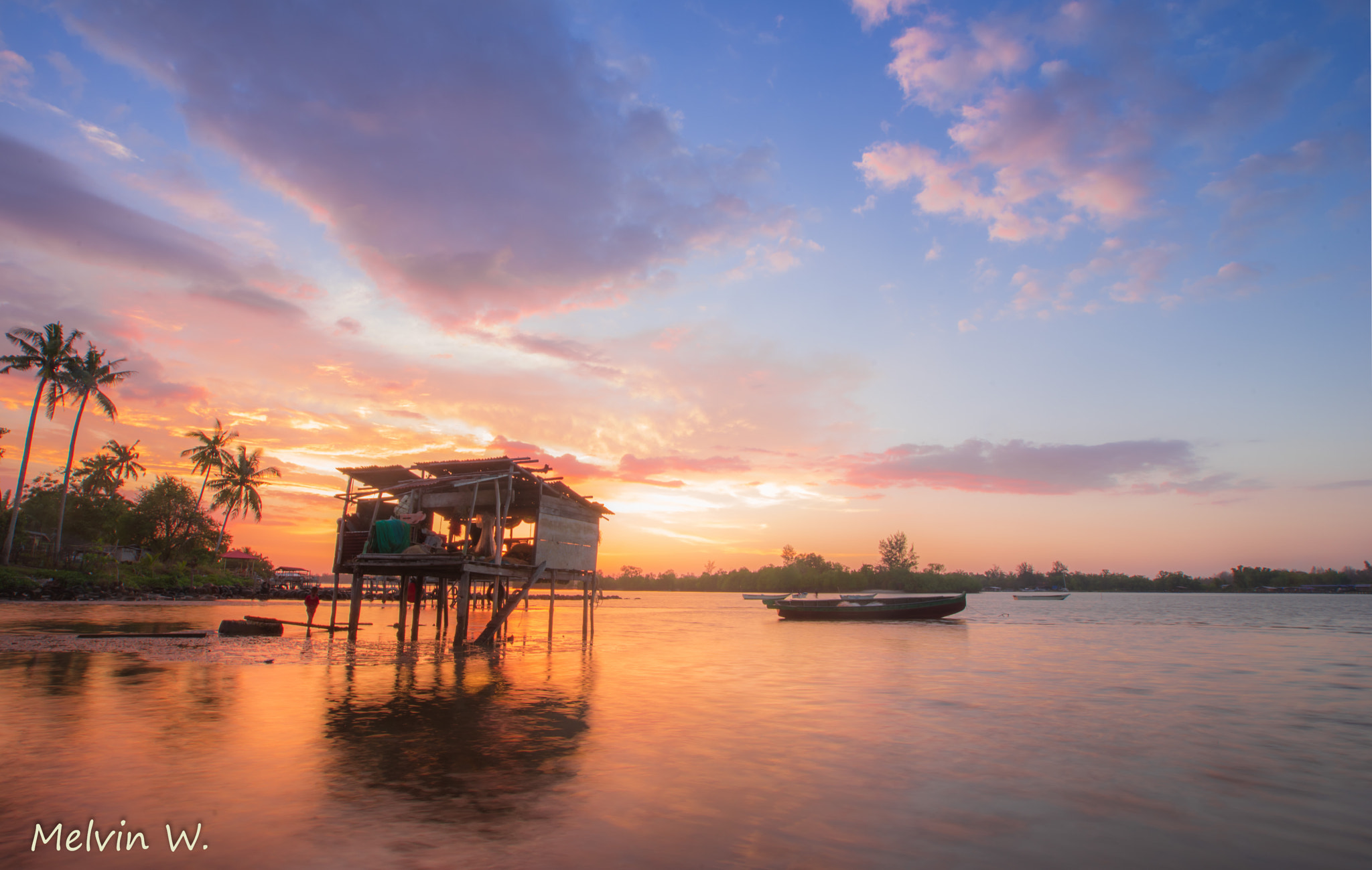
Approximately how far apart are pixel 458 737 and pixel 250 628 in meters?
20.1

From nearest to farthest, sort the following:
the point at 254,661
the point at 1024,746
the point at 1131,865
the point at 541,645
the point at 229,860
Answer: the point at 229,860 < the point at 1131,865 < the point at 1024,746 < the point at 254,661 < the point at 541,645

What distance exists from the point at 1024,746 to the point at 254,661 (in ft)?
58.2

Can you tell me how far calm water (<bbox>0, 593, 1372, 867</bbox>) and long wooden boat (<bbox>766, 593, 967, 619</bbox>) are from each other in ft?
82.9

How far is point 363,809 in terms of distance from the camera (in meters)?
6.90

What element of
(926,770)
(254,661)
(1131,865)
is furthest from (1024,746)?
(254,661)

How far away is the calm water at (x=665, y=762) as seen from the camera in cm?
631

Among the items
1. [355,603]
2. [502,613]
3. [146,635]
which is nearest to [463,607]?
[502,613]

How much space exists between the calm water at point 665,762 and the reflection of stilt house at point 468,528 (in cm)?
356

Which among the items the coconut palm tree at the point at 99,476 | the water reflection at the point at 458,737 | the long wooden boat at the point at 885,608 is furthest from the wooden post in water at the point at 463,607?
the coconut palm tree at the point at 99,476

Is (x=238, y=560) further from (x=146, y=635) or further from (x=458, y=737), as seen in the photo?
(x=458, y=737)

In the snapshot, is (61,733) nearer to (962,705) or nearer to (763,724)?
(763,724)

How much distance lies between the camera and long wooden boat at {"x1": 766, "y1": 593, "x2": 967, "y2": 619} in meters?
45.0

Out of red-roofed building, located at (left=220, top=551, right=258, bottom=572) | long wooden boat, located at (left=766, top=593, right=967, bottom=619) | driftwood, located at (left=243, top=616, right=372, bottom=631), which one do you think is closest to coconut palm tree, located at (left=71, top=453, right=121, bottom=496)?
red-roofed building, located at (left=220, top=551, right=258, bottom=572)

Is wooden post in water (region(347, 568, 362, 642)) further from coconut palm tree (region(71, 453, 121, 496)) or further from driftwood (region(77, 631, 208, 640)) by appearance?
coconut palm tree (region(71, 453, 121, 496))
